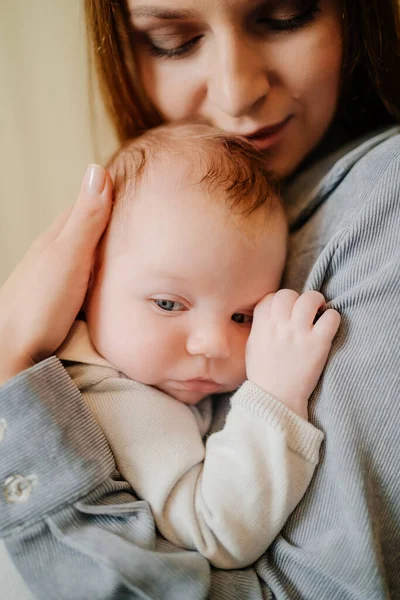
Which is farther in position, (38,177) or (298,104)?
(38,177)

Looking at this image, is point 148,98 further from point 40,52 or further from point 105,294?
point 105,294

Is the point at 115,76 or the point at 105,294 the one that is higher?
the point at 115,76

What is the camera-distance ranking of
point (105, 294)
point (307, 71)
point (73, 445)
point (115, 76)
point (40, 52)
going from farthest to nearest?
1. point (40, 52)
2. point (115, 76)
3. point (307, 71)
4. point (105, 294)
5. point (73, 445)

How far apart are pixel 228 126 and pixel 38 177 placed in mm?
622

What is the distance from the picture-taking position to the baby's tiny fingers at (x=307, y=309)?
0.72 metres

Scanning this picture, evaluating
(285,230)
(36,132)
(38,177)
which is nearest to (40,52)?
(36,132)

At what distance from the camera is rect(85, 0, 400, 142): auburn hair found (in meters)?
0.95

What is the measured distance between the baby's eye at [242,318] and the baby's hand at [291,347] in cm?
6

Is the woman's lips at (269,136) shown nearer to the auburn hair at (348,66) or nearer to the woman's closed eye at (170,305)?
the auburn hair at (348,66)

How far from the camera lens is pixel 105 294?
0.82 metres

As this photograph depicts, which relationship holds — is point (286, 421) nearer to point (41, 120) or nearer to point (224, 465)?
point (224, 465)

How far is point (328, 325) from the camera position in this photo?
690mm

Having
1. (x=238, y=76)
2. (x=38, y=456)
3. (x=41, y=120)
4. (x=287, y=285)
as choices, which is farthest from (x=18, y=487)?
(x=41, y=120)

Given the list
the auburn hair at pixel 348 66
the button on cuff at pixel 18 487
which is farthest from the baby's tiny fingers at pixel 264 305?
the auburn hair at pixel 348 66
